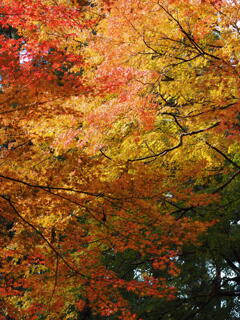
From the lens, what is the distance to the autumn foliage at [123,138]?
616 cm

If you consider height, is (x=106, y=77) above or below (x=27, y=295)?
above

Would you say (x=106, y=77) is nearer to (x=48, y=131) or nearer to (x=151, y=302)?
(x=48, y=131)

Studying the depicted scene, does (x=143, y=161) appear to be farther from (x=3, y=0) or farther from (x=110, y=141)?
(x=3, y=0)

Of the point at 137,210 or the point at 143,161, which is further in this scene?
the point at 143,161

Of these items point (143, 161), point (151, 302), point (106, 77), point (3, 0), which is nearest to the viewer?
point (106, 77)

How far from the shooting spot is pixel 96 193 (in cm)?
630

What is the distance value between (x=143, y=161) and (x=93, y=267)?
258cm

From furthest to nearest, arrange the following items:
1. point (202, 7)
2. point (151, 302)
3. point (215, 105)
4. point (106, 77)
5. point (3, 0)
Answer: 1. point (3, 0)
2. point (151, 302)
3. point (106, 77)
4. point (215, 105)
5. point (202, 7)

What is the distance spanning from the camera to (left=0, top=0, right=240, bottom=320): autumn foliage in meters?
6.16

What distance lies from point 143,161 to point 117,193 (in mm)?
1851

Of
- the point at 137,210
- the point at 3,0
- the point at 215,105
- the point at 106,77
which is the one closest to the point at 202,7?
the point at 215,105

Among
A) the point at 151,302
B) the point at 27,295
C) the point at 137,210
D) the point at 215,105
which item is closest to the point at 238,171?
the point at 215,105

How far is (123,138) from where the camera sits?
8.45m

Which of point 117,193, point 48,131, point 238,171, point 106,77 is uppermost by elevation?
point 106,77
